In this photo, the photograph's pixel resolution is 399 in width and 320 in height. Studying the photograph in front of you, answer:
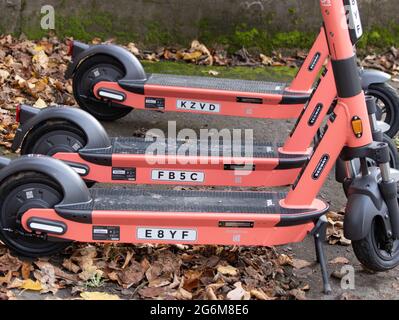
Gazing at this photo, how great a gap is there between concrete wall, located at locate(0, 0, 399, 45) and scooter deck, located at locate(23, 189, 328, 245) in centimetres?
360

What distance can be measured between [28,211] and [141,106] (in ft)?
6.89

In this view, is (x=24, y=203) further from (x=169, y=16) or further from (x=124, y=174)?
(x=169, y=16)

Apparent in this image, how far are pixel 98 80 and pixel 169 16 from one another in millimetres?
1774

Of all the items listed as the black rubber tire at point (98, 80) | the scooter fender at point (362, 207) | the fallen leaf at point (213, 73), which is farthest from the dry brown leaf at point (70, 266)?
the fallen leaf at point (213, 73)

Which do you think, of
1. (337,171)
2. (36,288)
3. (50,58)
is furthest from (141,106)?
(36,288)

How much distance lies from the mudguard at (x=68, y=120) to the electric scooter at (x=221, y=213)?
0.72 metres

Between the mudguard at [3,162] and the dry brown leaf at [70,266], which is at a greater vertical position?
the mudguard at [3,162]

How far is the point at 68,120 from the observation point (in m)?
4.75

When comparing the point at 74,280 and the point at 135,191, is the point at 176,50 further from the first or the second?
the point at 74,280

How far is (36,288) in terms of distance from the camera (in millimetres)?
3793

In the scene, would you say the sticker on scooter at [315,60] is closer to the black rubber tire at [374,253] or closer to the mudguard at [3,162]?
the black rubber tire at [374,253]

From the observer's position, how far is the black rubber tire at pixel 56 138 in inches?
188

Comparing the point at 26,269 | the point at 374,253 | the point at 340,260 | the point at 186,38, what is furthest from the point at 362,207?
the point at 186,38
